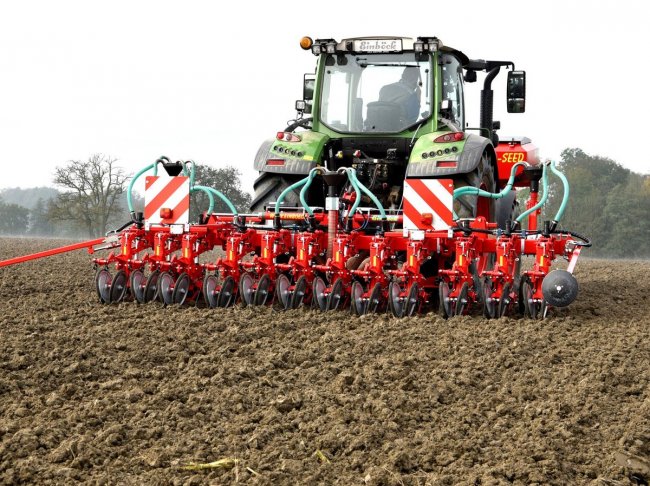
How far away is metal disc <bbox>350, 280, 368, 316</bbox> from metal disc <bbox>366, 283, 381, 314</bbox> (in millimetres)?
40

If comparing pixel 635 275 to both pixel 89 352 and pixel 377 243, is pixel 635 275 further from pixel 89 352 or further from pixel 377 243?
pixel 89 352

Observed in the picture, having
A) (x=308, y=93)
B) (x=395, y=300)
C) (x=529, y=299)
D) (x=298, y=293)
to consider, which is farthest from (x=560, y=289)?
(x=308, y=93)

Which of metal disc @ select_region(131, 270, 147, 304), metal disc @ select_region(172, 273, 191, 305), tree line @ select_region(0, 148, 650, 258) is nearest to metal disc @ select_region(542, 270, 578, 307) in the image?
metal disc @ select_region(172, 273, 191, 305)

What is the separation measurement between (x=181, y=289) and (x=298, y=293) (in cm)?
99

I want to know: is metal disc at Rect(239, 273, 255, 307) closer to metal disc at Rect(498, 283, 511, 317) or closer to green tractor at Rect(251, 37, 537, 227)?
green tractor at Rect(251, 37, 537, 227)


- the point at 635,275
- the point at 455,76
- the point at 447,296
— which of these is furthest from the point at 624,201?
the point at 447,296

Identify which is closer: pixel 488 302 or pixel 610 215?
pixel 488 302

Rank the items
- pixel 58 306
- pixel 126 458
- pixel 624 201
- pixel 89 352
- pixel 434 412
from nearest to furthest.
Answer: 1. pixel 126 458
2. pixel 434 412
3. pixel 89 352
4. pixel 58 306
5. pixel 624 201

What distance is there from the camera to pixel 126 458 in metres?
3.30

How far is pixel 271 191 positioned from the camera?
7.87 meters

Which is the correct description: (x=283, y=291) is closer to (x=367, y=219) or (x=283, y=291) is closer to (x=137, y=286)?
(x=367, y=219)

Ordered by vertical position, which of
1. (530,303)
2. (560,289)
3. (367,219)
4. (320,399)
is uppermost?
(367,219)

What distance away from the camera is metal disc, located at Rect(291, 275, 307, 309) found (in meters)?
6.75

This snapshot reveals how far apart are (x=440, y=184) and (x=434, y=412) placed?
→ 3.22 m
